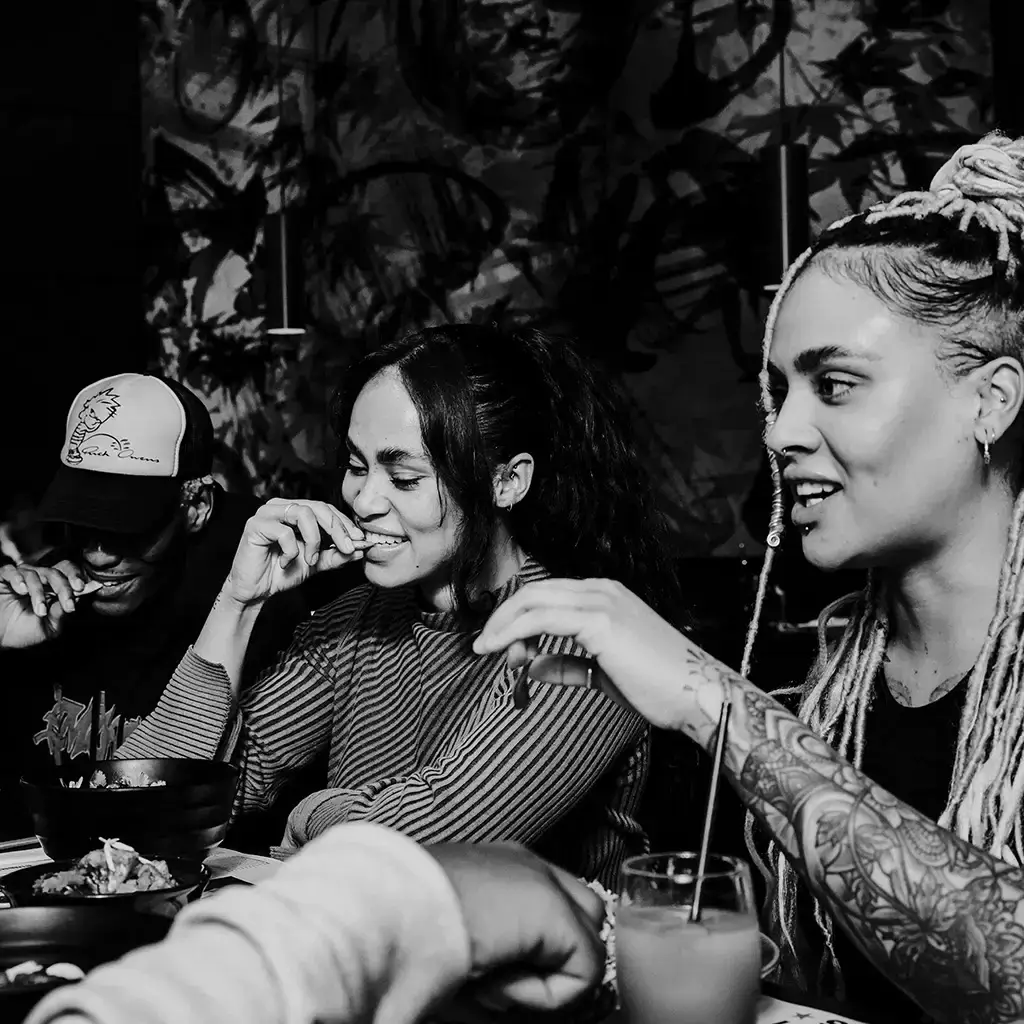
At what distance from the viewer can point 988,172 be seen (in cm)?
154

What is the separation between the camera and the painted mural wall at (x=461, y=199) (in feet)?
16.0

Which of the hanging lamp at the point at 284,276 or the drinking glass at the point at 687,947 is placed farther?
the hanging lamp at the point at 284,276

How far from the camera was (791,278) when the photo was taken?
163 cm

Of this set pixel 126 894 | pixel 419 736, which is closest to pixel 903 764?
pixel 419 736

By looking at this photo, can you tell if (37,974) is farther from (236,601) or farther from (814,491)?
(236,601)

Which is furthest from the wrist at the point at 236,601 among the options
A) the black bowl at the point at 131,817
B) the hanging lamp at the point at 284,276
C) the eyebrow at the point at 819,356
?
the hanging lamp at the point at 284,276

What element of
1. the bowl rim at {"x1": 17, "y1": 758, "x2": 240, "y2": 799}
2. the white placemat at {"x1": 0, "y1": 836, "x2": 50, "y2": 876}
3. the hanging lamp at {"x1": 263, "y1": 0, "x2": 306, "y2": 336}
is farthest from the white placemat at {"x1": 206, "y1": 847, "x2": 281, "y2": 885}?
the hanging lamp at {"x1": 263, "y1": 0, "x2": 306, "y2": 336}

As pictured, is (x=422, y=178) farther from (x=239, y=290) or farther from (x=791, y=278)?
(x=791, y=278)

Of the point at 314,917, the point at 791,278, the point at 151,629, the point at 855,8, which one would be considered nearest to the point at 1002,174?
A: the point at 791,278

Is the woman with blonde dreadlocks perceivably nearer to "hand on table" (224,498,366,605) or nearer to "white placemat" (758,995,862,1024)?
"white placemat" (758,995,862,1024)

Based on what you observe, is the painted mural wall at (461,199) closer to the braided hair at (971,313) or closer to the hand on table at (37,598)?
the hand on table at (37,598)

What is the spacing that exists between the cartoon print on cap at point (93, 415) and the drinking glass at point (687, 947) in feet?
6.73

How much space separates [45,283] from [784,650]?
8.65ft

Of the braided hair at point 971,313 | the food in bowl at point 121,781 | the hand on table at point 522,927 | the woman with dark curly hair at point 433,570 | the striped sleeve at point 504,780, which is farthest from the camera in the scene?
the woman with dark curly hair at point 433,570
